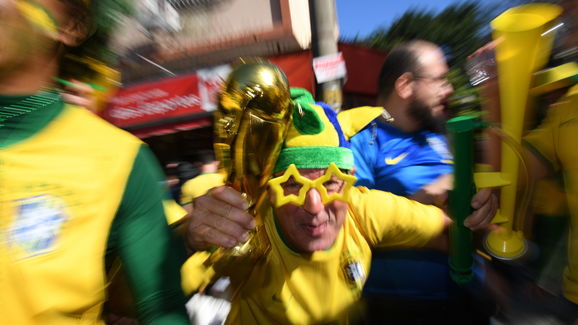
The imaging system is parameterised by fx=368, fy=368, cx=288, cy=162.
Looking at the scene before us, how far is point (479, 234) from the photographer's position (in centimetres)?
122

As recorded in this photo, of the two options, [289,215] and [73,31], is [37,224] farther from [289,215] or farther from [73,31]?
[289,215]

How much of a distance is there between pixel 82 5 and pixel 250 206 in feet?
2.17

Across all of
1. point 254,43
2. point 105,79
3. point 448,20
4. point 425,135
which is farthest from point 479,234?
point 448,20

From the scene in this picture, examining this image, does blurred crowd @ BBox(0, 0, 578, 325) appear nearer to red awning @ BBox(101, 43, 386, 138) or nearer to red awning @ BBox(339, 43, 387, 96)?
red awning @ BBox(101, 43, 386, 138)

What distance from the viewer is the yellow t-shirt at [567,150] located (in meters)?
1.07

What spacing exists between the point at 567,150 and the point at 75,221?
1328 mm

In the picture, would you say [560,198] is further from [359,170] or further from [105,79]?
[105,79]

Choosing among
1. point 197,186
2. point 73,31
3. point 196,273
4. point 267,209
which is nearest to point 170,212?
point 196,273

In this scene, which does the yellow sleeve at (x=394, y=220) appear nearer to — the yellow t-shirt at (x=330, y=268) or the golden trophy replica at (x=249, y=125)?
the yellow t-shirt at (x=330, y=268)

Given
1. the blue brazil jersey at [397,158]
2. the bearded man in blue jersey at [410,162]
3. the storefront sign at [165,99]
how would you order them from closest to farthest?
the bearded man in blue jersey at [410,162], the blue brazil jersey at [397,158], the storefront sign at [165,99]

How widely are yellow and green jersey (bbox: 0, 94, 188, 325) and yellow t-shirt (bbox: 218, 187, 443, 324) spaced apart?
485 mm

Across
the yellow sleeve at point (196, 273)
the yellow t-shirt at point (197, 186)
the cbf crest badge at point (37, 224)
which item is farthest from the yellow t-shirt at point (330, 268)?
the yellow t-shirt at point (197, 186)

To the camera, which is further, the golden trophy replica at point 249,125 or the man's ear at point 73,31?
the golden trophy replica at point 249,125

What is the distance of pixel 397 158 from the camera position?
6.16 ft
